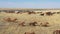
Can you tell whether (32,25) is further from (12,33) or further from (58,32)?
(58,32)

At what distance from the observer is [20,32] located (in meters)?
21.5

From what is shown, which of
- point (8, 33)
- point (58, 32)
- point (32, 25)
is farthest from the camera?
point (32, 25)

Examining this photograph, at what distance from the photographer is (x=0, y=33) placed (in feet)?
68.4

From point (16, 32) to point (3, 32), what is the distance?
158cm

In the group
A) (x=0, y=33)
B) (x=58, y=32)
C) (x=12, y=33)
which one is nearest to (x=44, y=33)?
(x=58, y=32)

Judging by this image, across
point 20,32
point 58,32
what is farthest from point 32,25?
point 58,32

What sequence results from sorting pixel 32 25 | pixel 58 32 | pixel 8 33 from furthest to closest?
pixel 32 25, pixel 8 33, pixel 58 32

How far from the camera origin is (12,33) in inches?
824

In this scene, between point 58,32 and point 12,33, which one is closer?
point 58,32

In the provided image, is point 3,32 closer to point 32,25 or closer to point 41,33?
point 41,33

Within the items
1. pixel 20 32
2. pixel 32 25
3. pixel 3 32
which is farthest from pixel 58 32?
pixel 32 25

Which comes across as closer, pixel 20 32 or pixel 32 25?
pixel 20 32

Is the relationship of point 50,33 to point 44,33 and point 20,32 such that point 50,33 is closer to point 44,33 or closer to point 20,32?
point 44,33

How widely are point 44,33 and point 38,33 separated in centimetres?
72
